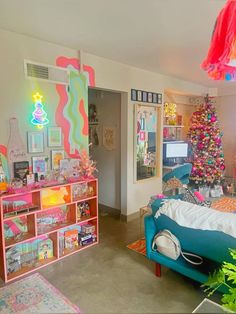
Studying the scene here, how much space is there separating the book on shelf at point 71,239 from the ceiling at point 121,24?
234 cm

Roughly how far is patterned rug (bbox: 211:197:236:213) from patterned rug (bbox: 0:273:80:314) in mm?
3348

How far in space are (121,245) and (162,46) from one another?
8.58ft

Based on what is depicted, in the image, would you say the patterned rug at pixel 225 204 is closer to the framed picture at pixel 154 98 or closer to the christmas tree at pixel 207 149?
the christmas tree at pixel 207 149

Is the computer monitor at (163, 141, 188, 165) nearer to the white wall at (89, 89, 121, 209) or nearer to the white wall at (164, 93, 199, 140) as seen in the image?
the white wall at (164, 93, 199, 140)

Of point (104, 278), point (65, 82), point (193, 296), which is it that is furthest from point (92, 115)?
point (193, 296)

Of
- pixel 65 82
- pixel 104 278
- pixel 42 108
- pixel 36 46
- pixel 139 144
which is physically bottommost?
pixel 104 278

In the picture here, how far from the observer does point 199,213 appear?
2.10 meters

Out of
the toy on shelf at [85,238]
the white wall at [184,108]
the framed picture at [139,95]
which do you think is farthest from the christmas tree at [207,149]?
the toy on shelf at [85,238]

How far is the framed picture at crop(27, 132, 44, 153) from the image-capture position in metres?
2.73

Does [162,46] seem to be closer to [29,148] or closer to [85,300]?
[29,148]

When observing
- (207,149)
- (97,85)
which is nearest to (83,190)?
(97,85)

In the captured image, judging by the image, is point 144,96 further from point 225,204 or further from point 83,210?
point 225,204

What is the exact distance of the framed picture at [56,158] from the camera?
117 inches

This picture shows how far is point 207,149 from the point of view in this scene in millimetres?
5336
